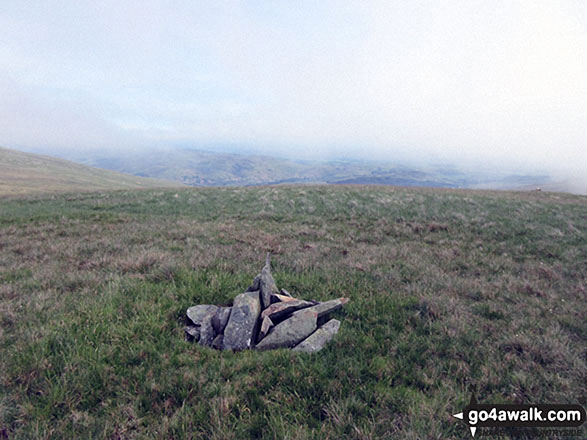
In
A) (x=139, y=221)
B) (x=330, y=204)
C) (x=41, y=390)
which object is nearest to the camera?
(x=41, y=390)

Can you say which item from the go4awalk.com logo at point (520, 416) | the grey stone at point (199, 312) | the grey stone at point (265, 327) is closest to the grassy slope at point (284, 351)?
the go4awalk.com logo at point (520, 416)

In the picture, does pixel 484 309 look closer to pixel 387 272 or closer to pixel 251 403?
pixel 387 272

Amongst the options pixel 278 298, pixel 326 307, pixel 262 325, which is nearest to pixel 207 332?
pixel 262 325

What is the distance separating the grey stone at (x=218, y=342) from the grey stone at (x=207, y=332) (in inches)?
3.2

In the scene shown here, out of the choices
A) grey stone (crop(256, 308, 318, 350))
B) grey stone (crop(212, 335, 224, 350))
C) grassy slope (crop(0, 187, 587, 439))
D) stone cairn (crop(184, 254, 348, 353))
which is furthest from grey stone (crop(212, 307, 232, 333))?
grey stone (crop(256, 308, 318, 350))

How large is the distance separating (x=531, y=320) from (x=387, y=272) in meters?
3.39

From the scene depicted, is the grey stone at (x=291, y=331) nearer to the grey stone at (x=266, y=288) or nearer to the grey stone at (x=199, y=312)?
the grey stone at (x=266, y=288)

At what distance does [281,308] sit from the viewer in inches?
208

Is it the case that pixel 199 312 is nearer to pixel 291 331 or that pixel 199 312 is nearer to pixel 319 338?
pixel 291 331

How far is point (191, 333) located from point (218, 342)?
1.79ft

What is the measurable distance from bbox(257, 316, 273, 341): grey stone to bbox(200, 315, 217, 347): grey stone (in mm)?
872

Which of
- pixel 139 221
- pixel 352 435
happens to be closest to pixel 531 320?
pixel 352 435

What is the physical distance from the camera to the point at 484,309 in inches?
238

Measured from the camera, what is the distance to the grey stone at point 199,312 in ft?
17.0
